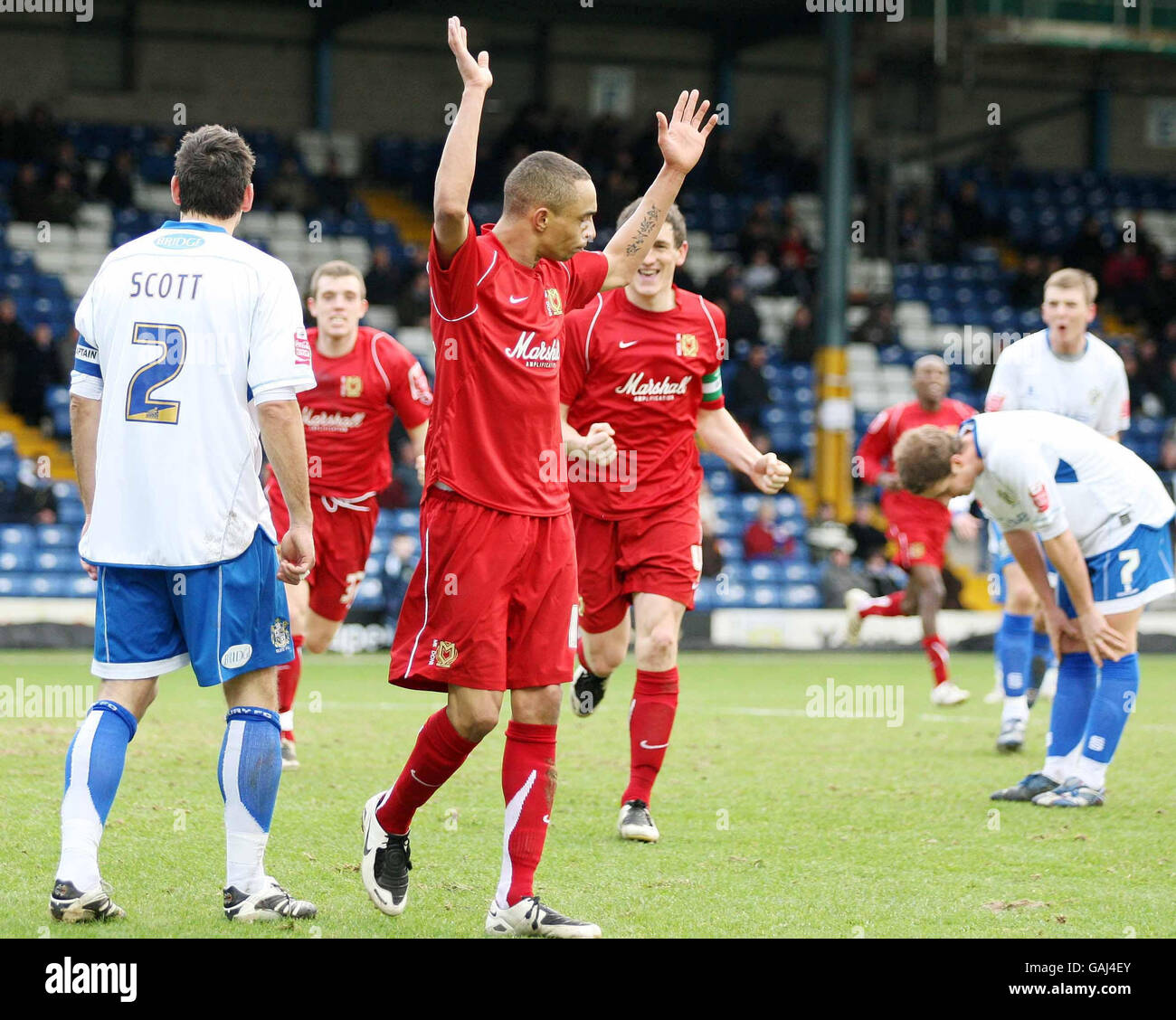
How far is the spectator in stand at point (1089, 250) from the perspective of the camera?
27.0 meters

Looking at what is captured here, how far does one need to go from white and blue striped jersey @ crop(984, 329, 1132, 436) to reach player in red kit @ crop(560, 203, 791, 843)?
2514mm

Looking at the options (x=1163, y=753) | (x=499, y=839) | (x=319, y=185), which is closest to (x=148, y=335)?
(x=499, y=839)

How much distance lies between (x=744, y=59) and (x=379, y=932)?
28.4 m

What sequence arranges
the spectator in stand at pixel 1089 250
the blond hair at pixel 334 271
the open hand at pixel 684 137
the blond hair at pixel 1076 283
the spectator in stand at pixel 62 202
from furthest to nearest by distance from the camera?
the spectator in stand at pixel 1089 250, the spectator in stand at pixel 62 202, the blond hair at pixel 1076 283, the blond hair at pixel 334 271, the open hand at pixel 684 137

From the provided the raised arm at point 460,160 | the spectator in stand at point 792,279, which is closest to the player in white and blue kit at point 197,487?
the raised arm at point 460,160

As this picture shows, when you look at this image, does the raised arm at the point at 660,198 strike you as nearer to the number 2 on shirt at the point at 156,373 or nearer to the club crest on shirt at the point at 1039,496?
the number 2 on shirt at the point at 156,373

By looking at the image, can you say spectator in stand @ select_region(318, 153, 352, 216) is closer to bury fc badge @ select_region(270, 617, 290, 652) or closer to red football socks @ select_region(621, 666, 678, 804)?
red football socks @ select_region(621, 666, 678, 804)

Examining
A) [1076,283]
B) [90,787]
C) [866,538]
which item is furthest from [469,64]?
[866,538]

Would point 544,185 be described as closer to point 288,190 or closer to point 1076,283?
A: point 1076,283

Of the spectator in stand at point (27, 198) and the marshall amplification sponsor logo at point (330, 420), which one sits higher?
the spectator in stand at point (27, 198)

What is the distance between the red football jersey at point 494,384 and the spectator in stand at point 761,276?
20.4m

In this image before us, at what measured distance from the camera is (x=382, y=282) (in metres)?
22.1

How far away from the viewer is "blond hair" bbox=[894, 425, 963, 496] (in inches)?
251

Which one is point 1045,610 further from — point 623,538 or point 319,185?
point 319,185
